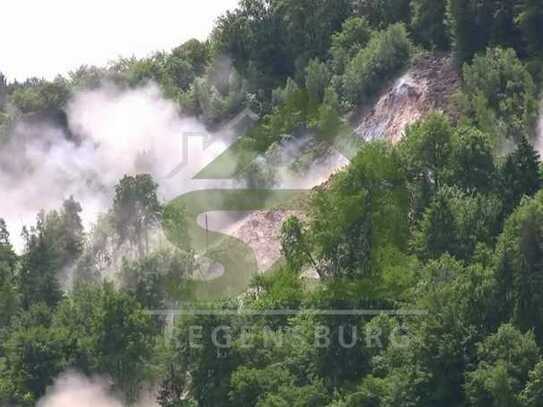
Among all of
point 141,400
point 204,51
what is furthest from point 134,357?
point 204,51

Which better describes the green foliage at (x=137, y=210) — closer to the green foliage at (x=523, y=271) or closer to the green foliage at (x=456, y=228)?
the green foliage at (x=456, y=228)

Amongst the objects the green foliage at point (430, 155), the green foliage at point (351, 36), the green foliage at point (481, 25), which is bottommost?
the green foliage at point (430, 155)

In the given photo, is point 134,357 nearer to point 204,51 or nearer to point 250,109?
point 250,109

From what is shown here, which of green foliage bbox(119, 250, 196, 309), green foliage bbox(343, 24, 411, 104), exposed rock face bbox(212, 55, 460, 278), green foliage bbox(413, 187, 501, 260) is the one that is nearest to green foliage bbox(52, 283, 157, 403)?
green foliage bbox(119, 250, 196, 309)

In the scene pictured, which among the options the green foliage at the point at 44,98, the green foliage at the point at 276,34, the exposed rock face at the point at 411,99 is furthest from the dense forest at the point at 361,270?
the green foliage at the point at 44,98

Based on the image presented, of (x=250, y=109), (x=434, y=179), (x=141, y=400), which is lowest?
(x=141, y=400)

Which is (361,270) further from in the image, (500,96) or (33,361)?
(33,361)

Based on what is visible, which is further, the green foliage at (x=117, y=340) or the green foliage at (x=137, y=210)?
the green foliage at (x=137, y=210)

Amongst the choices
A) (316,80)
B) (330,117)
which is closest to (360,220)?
(330,117)
